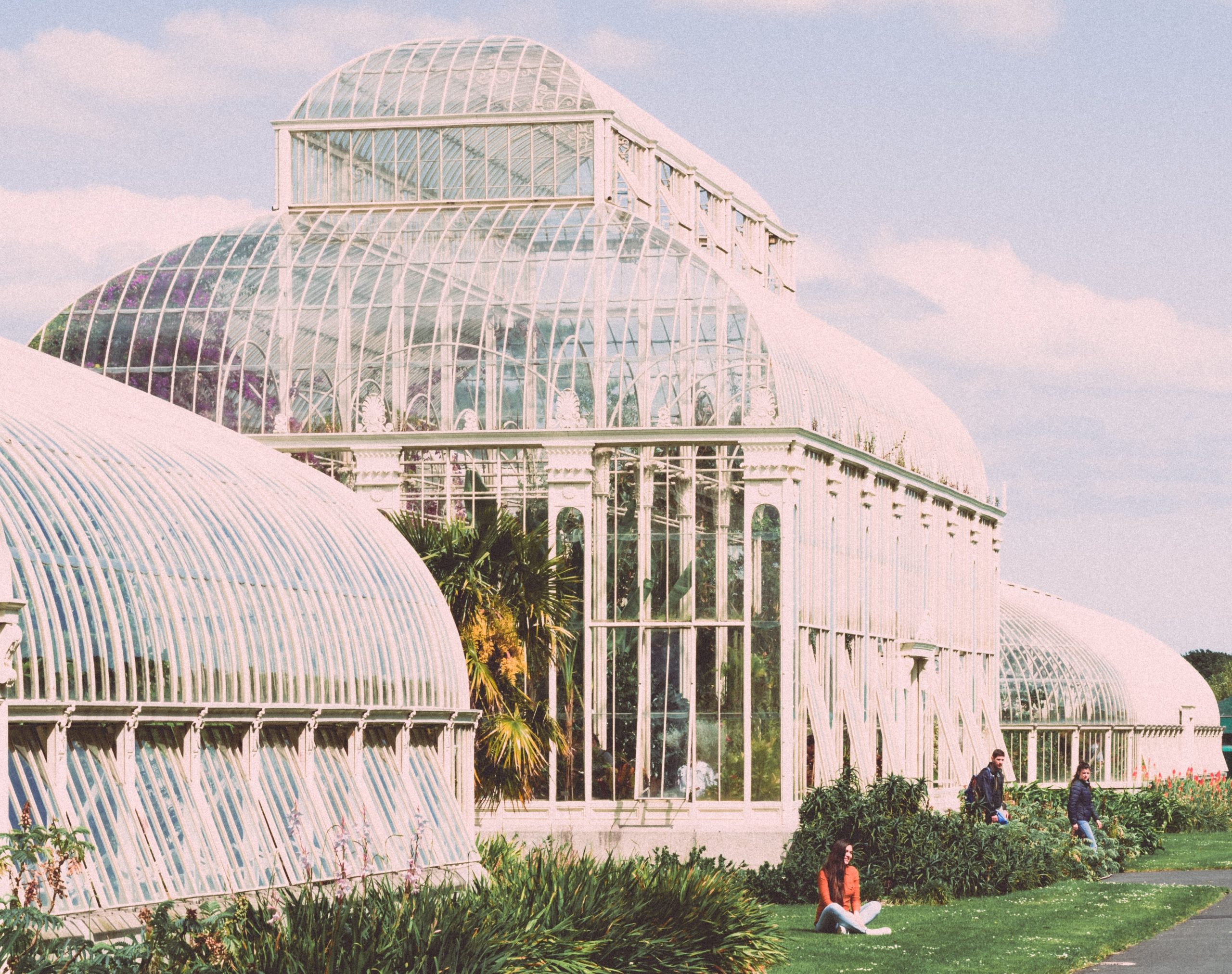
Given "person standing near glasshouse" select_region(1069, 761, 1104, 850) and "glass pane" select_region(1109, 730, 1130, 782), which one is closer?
"person standing near glasshouse" select_region(1069, 761, 1104, 850)

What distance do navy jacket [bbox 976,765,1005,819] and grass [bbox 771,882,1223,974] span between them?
3.40 m

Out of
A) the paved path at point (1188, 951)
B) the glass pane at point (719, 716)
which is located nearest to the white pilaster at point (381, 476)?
the glass pane at point (719, 716)

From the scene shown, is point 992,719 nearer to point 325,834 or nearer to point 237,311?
point 237,311

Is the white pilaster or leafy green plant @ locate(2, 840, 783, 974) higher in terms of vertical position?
the white pilaster

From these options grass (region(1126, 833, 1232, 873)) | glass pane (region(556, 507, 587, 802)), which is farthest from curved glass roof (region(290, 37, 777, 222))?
grass (region(1126, 833, 1232, 873))

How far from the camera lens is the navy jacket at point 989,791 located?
35719 millimetres

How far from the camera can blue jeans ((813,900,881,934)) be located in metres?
25.3

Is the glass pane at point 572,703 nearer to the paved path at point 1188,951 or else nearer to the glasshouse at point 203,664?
the glasshouse at point 203,664

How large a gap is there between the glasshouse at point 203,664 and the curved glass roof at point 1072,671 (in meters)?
38.4

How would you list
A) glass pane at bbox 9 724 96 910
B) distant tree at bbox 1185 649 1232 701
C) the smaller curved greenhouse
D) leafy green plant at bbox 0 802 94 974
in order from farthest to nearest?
1. distant tree at bbox 1185 649 1232 701
2. the smaller curved greenhouse
3. glass pane at bbox 9 724 96 910
4. leafy green plant at bbox 0 802 94 974

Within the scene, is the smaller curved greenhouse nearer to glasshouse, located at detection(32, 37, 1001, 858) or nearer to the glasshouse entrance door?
glasshouse, located at detection(32, 37, 1001, 858)

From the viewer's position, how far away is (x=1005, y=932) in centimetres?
2559

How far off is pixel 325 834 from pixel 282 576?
3.03 metres

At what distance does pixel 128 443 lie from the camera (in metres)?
22.5
